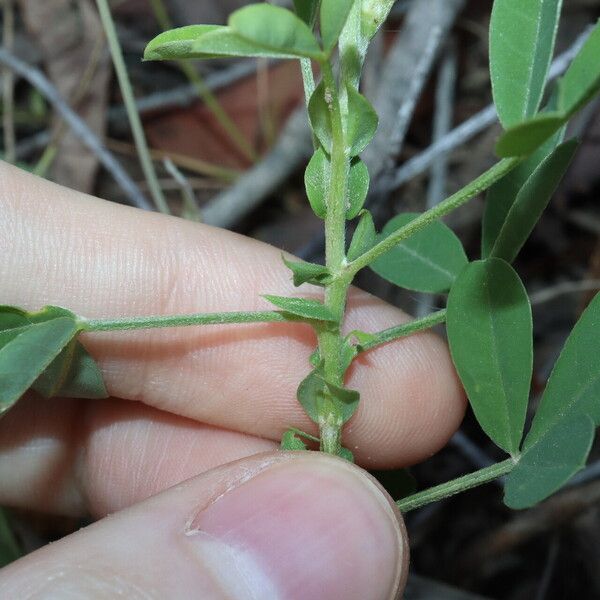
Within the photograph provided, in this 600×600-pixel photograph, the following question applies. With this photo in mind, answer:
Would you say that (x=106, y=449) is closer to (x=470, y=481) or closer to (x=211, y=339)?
(x=211, y=339)

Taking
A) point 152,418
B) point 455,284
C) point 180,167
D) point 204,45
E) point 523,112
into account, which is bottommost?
point 152,418

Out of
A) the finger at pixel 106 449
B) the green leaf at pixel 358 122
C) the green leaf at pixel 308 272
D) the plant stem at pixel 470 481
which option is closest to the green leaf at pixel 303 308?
the green leaf at pixel 308 272

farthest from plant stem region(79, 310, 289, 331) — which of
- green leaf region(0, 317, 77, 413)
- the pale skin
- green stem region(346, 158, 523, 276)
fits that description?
the pale skin

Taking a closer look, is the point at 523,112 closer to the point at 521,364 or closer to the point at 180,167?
the point at 521,364

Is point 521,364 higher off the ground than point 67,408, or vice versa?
point 521,364

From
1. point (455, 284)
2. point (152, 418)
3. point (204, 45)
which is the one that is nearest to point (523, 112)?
point (455, 284)

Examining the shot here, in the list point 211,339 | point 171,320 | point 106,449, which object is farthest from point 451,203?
point 106,449
